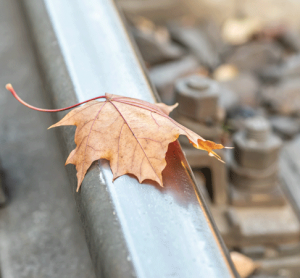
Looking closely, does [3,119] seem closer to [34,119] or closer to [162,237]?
[34,119]

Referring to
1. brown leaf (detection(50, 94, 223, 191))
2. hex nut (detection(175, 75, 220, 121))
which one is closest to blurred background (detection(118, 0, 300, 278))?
hex nut (detection(175, 75, 220, 121))

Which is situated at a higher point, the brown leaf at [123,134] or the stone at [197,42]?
the brown leaf at [123,134]

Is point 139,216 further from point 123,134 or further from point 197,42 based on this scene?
point 197,42

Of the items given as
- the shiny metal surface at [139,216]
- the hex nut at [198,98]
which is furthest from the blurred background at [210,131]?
the shiny metal surface at [139,216]

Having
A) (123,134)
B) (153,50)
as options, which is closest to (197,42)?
(153,50)

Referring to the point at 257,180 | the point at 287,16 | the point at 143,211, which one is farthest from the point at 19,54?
the point at 287,16

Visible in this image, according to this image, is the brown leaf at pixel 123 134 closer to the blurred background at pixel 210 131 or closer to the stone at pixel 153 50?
the blurred background at pixel 210 131
